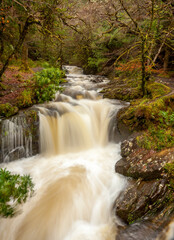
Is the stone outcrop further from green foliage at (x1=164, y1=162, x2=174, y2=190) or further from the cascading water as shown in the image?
the cascading water

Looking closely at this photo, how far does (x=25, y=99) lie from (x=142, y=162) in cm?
471

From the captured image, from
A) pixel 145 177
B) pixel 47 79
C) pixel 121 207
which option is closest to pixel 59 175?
pixel 121 207

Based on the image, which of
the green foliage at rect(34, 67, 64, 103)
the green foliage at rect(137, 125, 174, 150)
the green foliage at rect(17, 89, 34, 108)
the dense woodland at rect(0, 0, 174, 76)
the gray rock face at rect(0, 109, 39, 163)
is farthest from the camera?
the green foliage at rect(34, 67, 64, 103)

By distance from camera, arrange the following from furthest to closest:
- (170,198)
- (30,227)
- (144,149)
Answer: (144,149) → (30,227) → (170,198)

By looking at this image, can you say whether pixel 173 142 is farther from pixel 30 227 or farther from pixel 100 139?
pixel 30 227

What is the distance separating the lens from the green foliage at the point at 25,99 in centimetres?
575

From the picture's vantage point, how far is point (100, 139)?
607cm

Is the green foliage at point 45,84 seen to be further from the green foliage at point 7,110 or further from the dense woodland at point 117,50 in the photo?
the green foliage at point 7,110

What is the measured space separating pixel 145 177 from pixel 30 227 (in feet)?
8.42

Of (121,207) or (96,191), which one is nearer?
(121,207)

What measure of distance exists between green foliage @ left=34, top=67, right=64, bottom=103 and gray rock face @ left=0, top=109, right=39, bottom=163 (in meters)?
1.14

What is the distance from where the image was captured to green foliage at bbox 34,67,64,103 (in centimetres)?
623

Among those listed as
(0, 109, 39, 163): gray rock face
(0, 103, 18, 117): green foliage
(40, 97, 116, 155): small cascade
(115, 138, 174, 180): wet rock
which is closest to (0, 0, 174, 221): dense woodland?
(0, 103, 18, 117): green foliage

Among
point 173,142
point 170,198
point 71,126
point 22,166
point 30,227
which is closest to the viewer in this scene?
point 170,198
